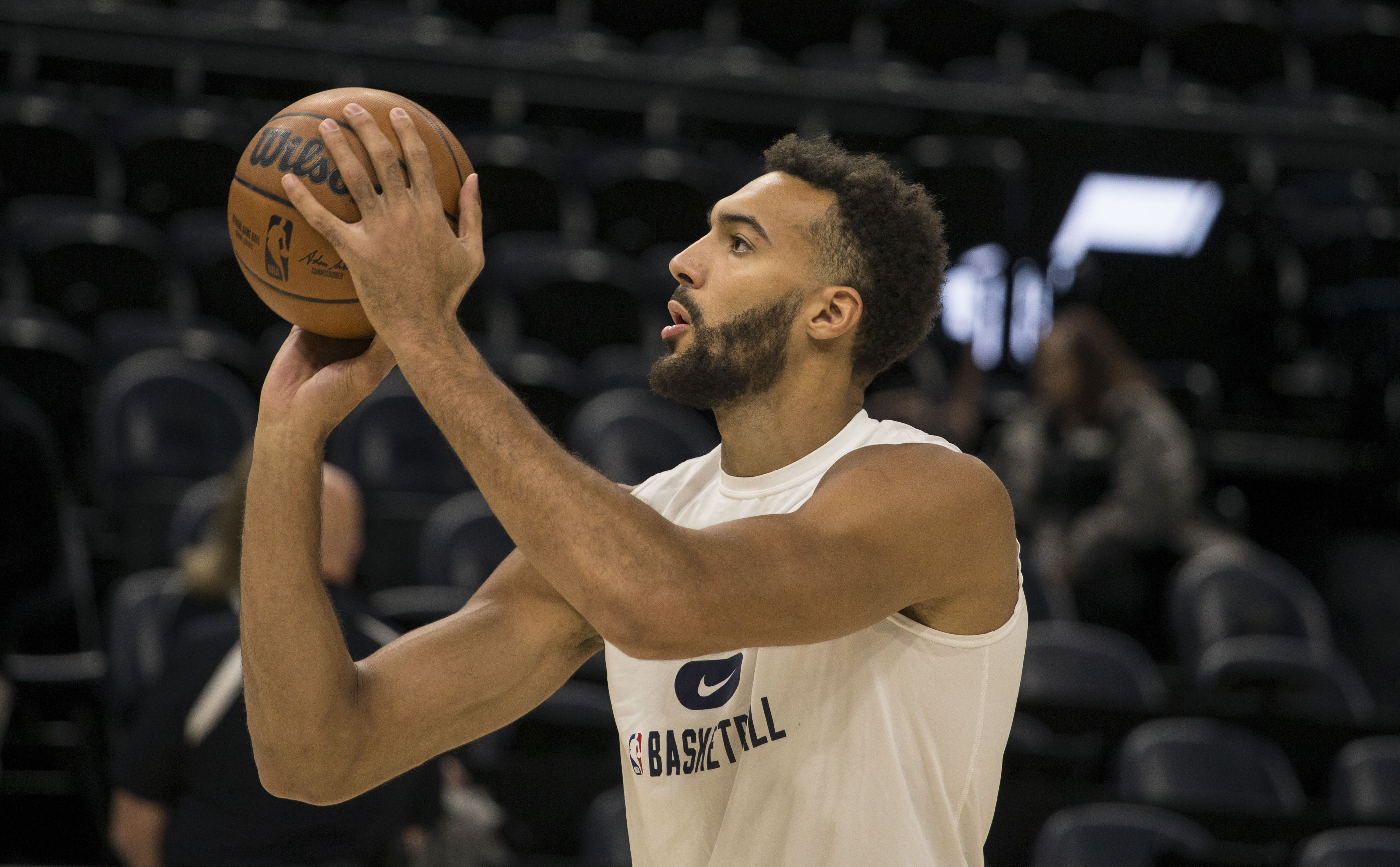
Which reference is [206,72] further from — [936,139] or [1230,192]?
[1230,192]

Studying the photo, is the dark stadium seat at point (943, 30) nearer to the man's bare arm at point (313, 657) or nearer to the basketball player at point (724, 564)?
the basketball player at point (724, 564)

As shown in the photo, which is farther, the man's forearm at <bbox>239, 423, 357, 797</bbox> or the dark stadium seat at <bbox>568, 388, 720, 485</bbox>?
the dark stadium seat at <bbox>568, 388, 720, 485</bbox>

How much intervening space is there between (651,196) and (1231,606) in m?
4.29

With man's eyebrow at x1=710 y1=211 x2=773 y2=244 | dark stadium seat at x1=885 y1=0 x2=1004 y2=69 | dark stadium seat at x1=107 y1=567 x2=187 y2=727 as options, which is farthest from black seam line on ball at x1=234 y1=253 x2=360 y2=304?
dark stadium seat at x1=885 y1=0 x2=1004 y2=69

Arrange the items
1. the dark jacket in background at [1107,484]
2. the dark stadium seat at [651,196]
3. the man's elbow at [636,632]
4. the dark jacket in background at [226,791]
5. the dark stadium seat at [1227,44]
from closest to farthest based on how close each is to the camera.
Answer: the man's elbow at [636,632] < the dark jacket in background at [226,791] < the dark jacket in background at [1107,484] < the dark stadium seat at [651,196] < the dark stadium seat at [1227,44]

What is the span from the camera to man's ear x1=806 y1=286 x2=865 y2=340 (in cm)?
228

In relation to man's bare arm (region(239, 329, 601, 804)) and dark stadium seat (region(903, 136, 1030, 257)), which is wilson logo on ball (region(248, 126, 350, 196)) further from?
dark stadium seat (region(903, 136, 1030, 257))

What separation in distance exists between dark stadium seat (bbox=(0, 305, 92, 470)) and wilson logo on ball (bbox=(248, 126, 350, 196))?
4.95 m

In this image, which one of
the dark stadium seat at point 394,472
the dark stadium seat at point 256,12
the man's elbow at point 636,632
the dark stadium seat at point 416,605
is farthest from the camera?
the dark stadium seat at point 256,12

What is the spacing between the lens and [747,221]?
229 centimetres

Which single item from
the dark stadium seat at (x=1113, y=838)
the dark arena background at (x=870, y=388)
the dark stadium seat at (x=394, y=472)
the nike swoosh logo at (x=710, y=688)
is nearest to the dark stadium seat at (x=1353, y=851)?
the dark arena background at (x=870, y=388)

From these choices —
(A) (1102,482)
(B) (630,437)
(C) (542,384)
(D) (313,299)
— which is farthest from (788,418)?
(A) (1102,482)

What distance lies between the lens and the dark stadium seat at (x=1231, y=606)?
6.40 metres

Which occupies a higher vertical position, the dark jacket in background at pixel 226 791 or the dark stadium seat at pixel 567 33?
the dark stadium seat at pixel 567 33
